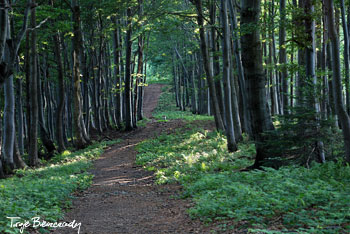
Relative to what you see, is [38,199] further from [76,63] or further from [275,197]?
[76,63]

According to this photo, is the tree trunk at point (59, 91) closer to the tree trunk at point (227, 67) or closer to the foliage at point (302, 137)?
the tree trunk at point (227, 67)

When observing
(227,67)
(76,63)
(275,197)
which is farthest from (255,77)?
(76,63)

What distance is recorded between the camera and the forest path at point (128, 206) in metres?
6.20

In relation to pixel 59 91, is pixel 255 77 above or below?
below

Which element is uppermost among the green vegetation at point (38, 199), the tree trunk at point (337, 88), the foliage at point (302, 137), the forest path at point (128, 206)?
the tree trunk at point (337, 88)

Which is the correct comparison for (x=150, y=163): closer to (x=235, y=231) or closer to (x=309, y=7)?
(x=309, y=7)

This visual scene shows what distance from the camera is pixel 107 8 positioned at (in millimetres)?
21562

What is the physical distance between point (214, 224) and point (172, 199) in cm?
289

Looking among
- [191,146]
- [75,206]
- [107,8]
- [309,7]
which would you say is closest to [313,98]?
[309,7]

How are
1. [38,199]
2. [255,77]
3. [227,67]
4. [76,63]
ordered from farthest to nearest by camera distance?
[76,63], [227,67], [255,77], [38,199]

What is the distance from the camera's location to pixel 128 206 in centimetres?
805

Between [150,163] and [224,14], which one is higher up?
[224,14]

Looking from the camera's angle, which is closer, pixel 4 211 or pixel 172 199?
pixel 4 211

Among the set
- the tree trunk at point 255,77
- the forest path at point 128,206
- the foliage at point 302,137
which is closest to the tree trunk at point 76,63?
the forest path at point 128,206
